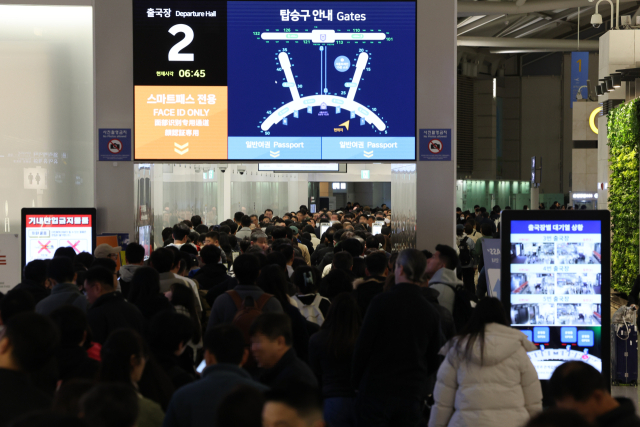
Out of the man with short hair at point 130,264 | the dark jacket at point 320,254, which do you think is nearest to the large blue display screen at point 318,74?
the dark jacket at point 320,254

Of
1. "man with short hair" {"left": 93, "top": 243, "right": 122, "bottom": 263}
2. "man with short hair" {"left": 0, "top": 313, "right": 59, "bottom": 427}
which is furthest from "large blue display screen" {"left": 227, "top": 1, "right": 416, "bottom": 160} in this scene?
"man with short hair" {"left": 0, "top": 313, "right": 59, "bottom": 427}

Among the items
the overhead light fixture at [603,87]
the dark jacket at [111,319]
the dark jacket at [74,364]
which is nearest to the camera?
the dark jacket at [74,364]

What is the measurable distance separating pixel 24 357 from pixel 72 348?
22.7 inches

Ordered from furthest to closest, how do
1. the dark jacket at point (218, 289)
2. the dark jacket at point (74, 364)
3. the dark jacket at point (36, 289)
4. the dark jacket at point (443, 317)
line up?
the dark jacket at point (218, 289) < the dark jacket at point (36, 289) < the dark jacket at point (443, 317) < the dark jacket at point (74, 364)

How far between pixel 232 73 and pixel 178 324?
16.9 ft

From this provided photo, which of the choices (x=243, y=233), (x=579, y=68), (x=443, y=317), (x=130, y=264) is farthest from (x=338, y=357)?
(x=579, y=68)

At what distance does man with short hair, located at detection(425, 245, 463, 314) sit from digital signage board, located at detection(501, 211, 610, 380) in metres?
0.38

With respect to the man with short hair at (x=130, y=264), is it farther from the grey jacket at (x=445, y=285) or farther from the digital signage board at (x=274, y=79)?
the digital signage board at (x=274, y=79)

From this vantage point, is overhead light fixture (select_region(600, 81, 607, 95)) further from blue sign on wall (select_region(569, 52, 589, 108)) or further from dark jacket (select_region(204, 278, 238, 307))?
dark jacket (select_region(204, 278, 238, 307))

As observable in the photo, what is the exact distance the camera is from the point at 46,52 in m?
8.38

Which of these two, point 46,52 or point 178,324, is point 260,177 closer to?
point 46,52

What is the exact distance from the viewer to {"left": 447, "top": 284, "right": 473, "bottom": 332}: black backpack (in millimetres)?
4836

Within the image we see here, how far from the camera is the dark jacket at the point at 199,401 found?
250cm

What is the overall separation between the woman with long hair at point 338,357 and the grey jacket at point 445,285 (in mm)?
1012
